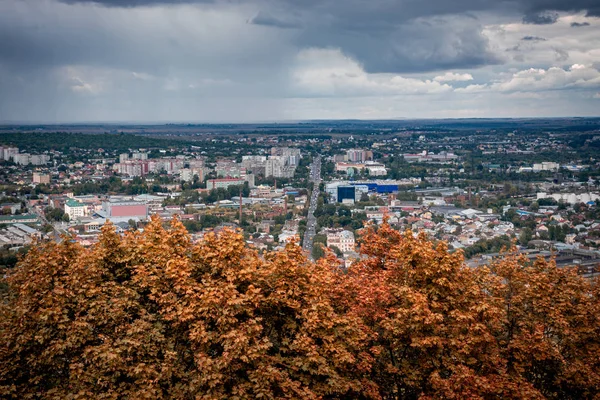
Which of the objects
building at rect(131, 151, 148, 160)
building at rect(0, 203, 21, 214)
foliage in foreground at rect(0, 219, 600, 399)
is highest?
foliage in foreground at rect(0, 219, 600, 399)

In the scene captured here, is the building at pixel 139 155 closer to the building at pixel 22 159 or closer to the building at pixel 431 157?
the building at pixel 22 159

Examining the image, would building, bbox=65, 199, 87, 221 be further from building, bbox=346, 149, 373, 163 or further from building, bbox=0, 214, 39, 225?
building, bbox=346, 149, 373, 163

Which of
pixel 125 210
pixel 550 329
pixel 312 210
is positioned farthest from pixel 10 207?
pixel 550 329

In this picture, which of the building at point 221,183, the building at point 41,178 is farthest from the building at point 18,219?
the building at point 221,183

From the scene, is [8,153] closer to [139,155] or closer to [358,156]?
[139,155]

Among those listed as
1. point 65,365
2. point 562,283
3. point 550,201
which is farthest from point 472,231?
point 65,365

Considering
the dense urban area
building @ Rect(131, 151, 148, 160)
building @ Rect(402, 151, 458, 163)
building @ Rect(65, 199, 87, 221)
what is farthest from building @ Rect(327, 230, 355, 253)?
building @ Rect(131, 151, 148, 160)
